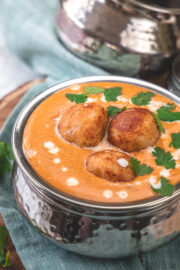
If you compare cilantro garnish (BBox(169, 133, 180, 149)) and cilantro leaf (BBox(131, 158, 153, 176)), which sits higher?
cilantro garnish (BBox(169, 133, 180, 149))

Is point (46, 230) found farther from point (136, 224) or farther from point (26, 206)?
point (136, 224)

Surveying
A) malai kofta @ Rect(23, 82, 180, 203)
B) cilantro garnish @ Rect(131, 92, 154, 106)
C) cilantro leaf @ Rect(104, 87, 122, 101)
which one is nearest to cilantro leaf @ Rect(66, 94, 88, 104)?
malai kofta @ Rect(23, 82, 180, 203)

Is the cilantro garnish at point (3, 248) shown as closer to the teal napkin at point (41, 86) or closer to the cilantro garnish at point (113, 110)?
the teal napkin at point (41, 86)

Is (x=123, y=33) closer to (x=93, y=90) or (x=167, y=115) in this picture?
(x=93, y=90)

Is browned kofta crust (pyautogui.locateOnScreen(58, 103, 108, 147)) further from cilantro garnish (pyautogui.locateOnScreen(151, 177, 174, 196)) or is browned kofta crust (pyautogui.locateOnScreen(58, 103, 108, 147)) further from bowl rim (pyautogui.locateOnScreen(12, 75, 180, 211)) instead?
cilantro garnish (pyautogui.locateOnScreen(151, 177, 174, 196))

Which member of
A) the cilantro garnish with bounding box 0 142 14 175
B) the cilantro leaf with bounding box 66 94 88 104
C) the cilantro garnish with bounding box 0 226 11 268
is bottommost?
the cilantro garnish with bounding box 0 226 11 268

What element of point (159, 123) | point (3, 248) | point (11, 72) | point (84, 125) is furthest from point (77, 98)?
point (11, 72)
